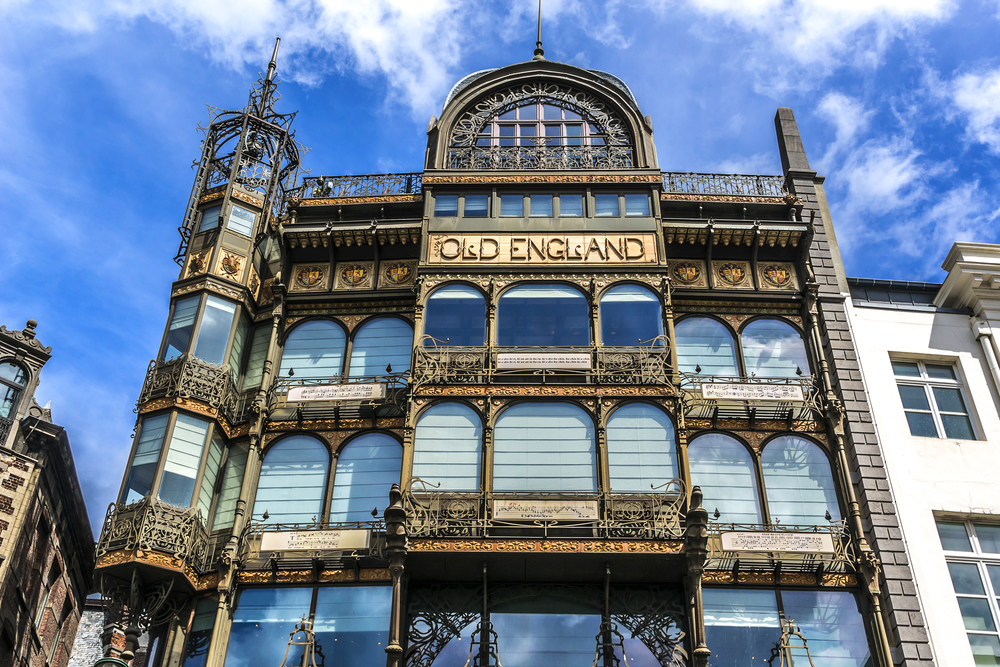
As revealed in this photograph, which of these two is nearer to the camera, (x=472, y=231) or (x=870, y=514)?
(x=870, y=514)

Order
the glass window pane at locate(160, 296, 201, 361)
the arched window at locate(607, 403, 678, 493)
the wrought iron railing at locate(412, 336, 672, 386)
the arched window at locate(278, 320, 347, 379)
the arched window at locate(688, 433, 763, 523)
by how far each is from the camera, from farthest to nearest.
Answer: the arched window at locate(278, 320, 347, 379) < the glass window pane at locate(160, 296, 201, 361) < the wrought iron railing at locate(412, 336, 672, 386) < the arched window at locate(688, 433, 763, 523) < the arched window at locate(607, 403, 678, 493)

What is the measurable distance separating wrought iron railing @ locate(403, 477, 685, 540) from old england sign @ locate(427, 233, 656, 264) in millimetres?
7337

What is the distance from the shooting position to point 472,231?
27750mm

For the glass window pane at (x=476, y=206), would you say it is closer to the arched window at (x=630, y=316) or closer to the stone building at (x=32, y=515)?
the arched window at (x=630, y=316)

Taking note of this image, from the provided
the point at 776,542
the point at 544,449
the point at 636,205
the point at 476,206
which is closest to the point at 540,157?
the point at 476,206

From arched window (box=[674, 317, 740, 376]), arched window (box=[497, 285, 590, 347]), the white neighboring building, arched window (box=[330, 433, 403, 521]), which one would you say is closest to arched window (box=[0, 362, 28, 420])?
arched window (box=[330, 433, 403, 521])

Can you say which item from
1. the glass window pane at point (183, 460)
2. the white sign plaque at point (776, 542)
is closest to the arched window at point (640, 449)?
the white sign plaque at point (776, 542)

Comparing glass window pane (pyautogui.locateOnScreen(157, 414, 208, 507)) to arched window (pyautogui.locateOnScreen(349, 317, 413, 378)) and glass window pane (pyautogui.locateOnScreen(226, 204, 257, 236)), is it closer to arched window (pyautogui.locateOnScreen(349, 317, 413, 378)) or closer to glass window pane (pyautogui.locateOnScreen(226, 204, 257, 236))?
arched window (pyautogui.locateOnScreen(349, 317, 413, 378))

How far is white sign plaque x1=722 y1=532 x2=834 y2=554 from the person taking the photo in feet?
74.4

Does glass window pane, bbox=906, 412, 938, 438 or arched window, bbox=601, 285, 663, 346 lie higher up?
arched window, bbox=601, 285, 663, 346

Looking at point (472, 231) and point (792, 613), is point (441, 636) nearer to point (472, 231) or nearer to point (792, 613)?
point (792, 613)

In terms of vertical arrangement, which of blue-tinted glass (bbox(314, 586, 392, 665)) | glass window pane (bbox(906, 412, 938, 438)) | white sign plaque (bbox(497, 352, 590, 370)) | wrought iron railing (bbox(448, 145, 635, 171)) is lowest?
blue-tinted glass (bbox(314, 586, 392, 665))

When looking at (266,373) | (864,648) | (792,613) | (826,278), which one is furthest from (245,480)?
(826,278)

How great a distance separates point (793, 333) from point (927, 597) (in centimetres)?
799
